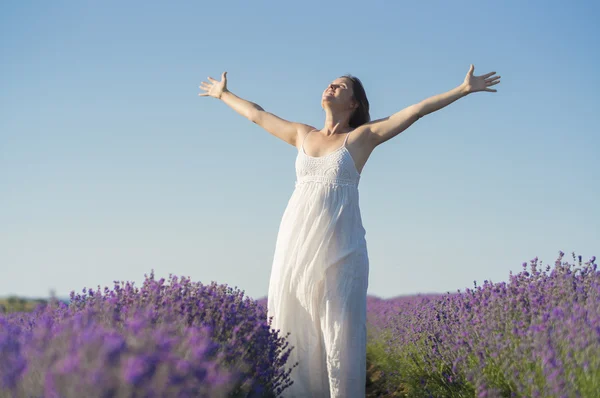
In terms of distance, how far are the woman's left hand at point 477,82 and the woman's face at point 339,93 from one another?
695 mm

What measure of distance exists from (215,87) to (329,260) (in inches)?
66.3

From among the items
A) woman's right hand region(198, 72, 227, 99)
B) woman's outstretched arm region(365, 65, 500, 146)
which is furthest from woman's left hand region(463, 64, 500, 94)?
woman's right hand region(198, 72, 227, 99)

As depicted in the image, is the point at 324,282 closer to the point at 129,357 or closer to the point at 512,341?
the point at 512,341

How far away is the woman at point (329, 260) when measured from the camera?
10.9 ft

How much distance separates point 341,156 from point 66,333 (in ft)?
6.56

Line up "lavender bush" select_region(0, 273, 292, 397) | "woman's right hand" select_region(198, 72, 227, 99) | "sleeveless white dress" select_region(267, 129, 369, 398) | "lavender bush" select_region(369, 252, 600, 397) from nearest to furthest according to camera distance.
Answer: "lavender bush" select_region(0, 273, 292, 397), "lavender bush" select_region(369, 252, 600, 397), "sleeveless white dress" select_region(267, 129, 369, 398), "woman's right hand" select_region(198, 72, 227, 99)

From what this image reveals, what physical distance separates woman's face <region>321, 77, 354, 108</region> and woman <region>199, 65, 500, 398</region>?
21cm

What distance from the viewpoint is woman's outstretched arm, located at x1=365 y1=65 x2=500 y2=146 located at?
11.2ft

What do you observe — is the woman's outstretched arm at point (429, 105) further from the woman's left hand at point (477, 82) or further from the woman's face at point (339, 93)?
the woman's face at point (339, 93)

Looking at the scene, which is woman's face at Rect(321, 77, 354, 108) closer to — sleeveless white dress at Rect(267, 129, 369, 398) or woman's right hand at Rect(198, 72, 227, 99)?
sleeveless white dress at Rect(267, 129, 369, 398)

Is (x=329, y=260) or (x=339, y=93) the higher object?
(x=339, y=93)

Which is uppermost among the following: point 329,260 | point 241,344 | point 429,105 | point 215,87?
point 215,87

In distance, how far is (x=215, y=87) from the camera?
434 cm

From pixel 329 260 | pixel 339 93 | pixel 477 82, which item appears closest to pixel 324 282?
pixel 329 260
